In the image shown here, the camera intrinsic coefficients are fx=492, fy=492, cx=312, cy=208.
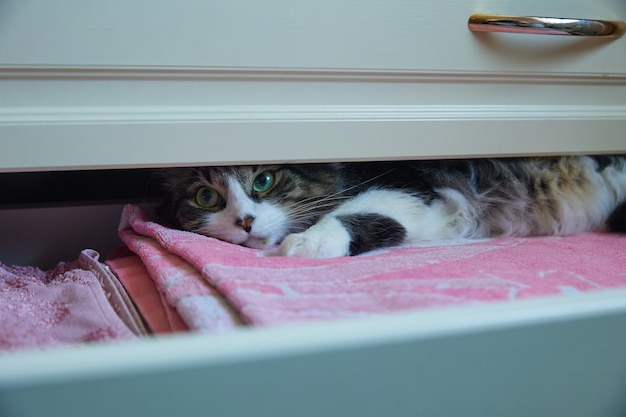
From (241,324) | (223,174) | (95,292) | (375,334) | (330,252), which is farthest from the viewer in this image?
(223,174)

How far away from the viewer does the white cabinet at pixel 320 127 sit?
35cm

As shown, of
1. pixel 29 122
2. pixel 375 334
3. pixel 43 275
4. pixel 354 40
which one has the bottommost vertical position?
pixel 43 275

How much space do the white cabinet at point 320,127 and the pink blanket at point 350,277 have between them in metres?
0.13

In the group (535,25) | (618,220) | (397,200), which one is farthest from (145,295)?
(618,220)

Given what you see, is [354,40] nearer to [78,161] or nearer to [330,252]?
[330,252]

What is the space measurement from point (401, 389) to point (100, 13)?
2.24ft

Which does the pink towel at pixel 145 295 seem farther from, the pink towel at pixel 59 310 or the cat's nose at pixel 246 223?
the cat's nose at pixel 246 223

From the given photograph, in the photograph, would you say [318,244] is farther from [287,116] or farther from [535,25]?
[535,25]

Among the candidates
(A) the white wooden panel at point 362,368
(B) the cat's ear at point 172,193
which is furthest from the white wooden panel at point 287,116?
(A) the white wooden panel at point 362,368

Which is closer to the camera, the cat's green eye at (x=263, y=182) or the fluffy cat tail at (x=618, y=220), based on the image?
the cat's green eye at (x=263, y=182)

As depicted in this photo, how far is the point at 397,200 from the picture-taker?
41.3 inches

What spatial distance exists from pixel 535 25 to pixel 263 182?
575 mm

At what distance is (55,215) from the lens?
1114mm

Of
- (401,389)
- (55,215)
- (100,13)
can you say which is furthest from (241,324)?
(55,215)
